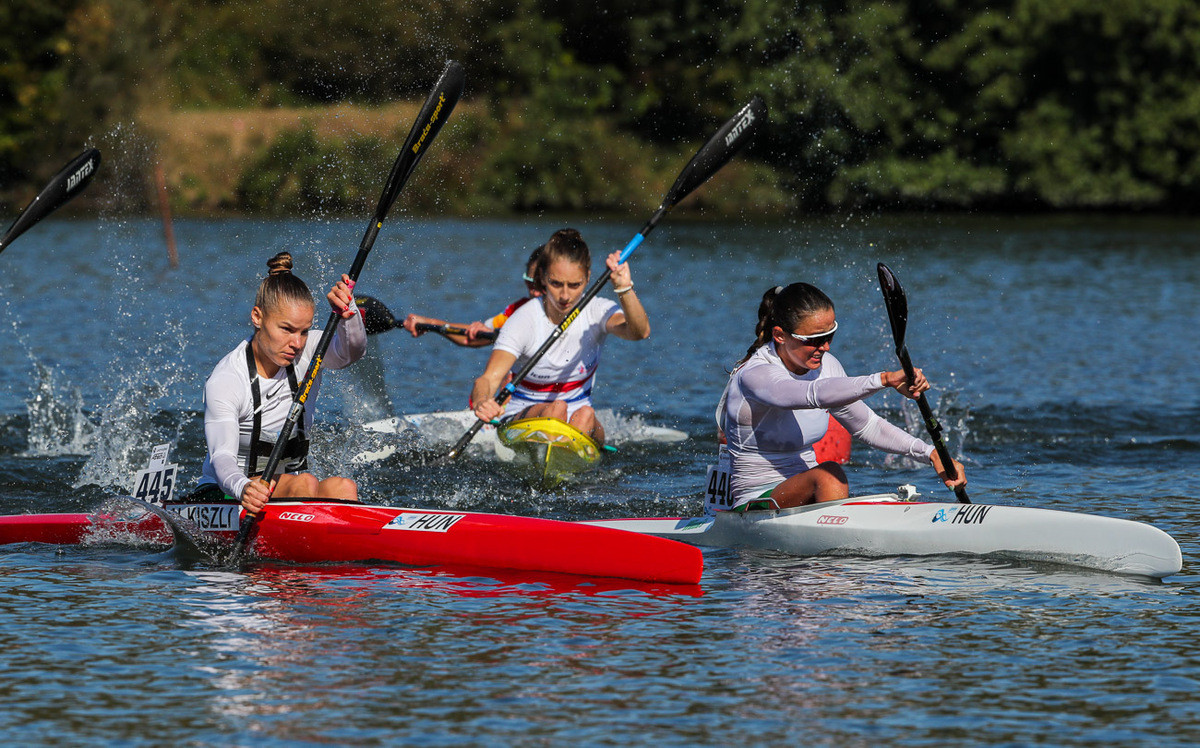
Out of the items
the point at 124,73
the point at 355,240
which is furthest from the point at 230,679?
the point at 124,73

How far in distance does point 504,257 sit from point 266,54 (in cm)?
2098

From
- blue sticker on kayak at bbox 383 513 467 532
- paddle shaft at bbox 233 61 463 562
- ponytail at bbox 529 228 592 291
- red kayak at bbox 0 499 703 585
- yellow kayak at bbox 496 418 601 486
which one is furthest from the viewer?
yellow kayak at bbox 496 418 601 486

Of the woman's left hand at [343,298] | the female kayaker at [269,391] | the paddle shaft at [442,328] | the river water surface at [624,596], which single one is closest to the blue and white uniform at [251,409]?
the female kayaker at [269,391]

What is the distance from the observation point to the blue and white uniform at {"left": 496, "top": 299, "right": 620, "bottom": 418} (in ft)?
30.2

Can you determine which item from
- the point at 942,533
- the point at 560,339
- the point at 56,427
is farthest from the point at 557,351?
the point at 56,427

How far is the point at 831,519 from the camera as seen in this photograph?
22.8 ft

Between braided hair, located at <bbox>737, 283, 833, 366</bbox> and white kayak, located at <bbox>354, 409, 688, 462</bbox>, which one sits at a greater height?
braided hair, located at <bbox>737, 283, 833, 366</bbox>

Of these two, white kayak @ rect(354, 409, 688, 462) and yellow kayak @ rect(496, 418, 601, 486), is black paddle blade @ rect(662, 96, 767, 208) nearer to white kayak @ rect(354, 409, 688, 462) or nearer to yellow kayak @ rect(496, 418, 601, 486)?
yellow kayak @ rect(496, 418, 601, 486)

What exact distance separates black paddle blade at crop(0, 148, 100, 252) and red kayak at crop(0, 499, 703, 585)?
3.05 meters

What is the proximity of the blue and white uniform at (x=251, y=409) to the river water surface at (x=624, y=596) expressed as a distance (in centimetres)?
53

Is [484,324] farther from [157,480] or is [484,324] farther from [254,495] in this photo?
[254,495]

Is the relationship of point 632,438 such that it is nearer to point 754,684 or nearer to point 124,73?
point 754,684

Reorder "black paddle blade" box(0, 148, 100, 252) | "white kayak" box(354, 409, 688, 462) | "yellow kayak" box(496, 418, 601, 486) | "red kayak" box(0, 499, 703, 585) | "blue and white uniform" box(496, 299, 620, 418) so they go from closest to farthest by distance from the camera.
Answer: "red kayak" box(0, 499, 703, 585) → "yellow kayak" box(496, 418, 601, 486) → "black paddle blade" box(0, 148, 100, 252) → "blue and white uniform" box(496, 299, 620, 418) → "white kayak" box(354, 409, 688, 462)

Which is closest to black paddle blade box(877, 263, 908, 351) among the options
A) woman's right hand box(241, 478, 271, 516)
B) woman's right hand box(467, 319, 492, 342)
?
woman's right hand box(241, 478, 271, 516)
